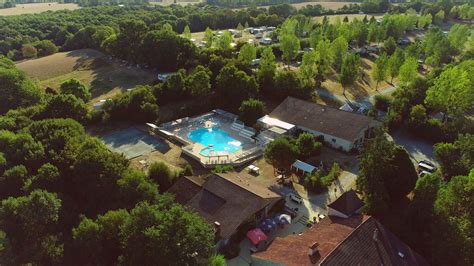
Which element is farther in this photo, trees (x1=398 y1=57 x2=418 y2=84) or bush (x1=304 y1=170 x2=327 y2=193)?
trees (x1=398 y1=57 x2=418 y2=84)

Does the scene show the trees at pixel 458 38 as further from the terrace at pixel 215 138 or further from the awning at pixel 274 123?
the terrace at pixel 215 138

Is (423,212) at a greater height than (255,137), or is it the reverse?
(423,212)

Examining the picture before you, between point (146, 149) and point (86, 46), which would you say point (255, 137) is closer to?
point (146, 149)

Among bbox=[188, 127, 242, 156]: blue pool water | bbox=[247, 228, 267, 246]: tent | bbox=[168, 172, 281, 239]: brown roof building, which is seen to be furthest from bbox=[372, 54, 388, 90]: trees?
bbox=[247, 228, 267, 246]: tent

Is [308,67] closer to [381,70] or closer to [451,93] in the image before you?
[381,70]

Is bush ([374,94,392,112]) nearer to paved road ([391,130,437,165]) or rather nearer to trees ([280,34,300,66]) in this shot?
paved road ([391,130,437,165])

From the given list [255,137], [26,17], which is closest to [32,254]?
[255,137]

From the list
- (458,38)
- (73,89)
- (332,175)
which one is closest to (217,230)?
(332,175)
